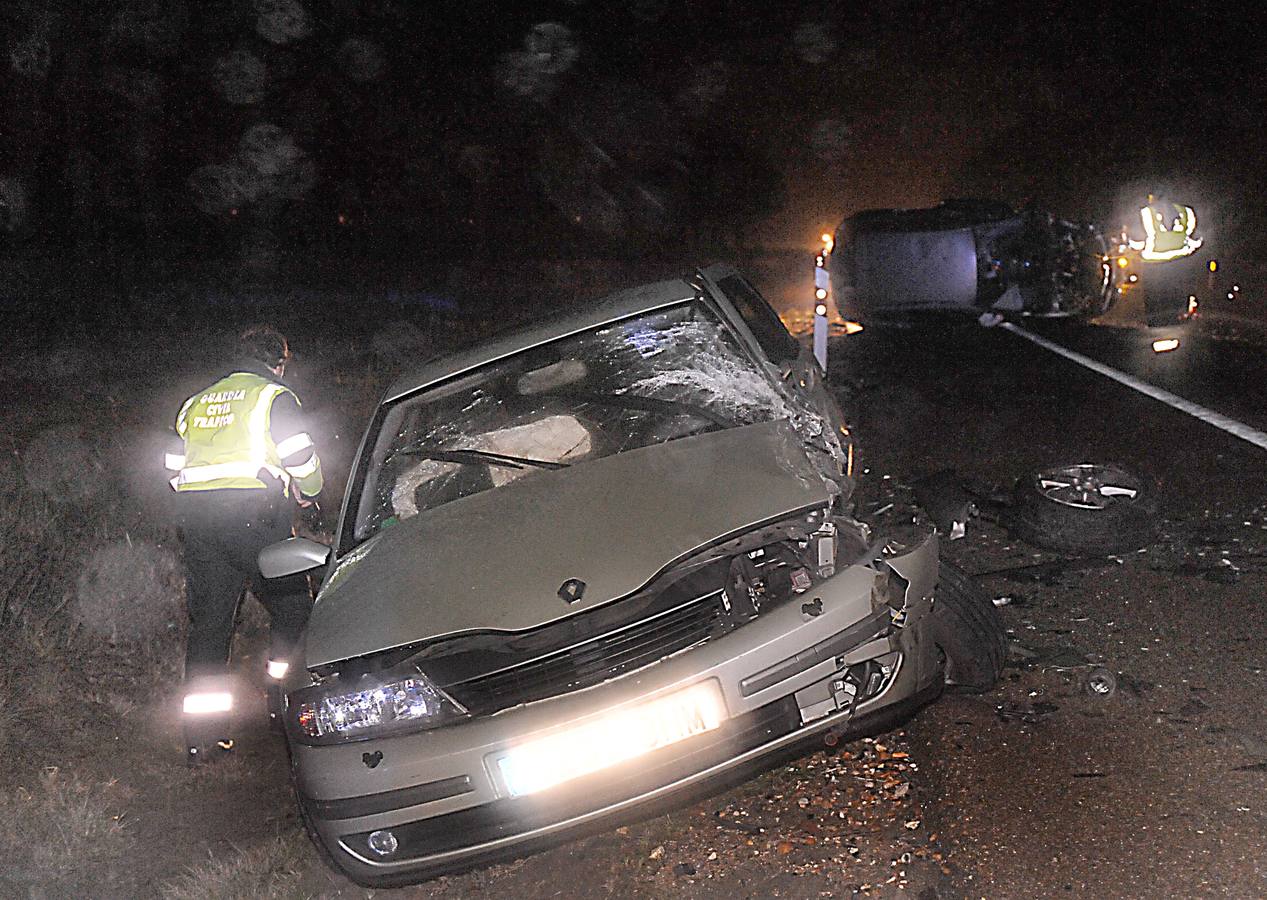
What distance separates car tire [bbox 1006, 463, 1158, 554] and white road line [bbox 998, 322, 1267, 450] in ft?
6.64

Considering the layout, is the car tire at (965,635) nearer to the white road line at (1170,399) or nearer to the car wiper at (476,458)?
the car wiper at (476,458)

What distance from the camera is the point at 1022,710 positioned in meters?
4.27

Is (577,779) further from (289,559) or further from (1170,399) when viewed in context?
(1170,399)

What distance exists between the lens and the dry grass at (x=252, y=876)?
382 cm

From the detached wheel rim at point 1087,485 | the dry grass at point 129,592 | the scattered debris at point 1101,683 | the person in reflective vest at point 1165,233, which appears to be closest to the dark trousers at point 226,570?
the dry grass at point 129,592

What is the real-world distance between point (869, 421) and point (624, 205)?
3570 cm

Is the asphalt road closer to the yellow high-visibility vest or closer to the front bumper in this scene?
the front bumper

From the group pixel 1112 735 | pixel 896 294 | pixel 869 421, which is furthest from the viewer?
pixel 896 294

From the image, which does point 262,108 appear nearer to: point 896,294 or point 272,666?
point 896,294

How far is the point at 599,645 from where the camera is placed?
3.56m

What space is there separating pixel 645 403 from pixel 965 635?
1.49 m

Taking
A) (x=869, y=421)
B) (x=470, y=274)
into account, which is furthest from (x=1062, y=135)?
(x=869, y=421)

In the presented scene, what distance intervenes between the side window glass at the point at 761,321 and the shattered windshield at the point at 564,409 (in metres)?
0.21

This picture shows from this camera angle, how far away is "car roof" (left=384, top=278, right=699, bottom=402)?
5.09 metres
